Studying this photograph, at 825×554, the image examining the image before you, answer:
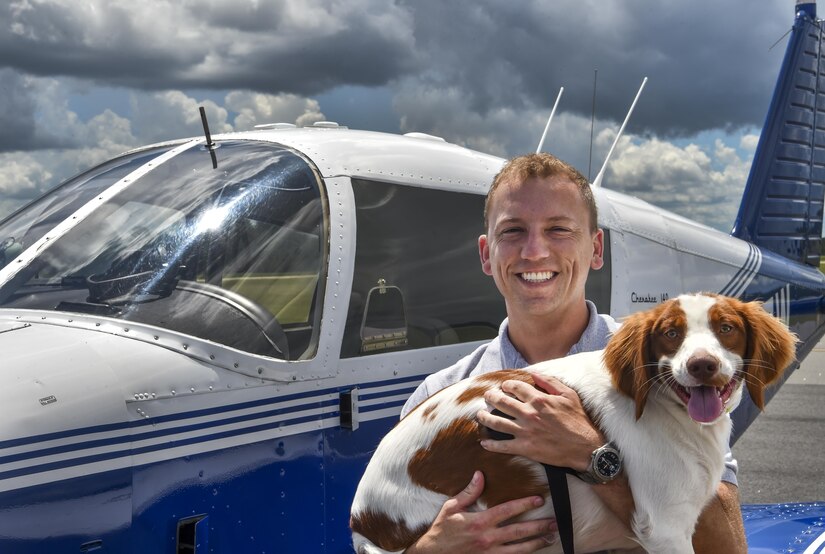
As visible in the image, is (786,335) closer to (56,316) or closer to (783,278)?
(56,316)

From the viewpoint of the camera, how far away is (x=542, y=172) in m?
2.04

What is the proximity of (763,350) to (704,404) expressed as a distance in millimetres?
193

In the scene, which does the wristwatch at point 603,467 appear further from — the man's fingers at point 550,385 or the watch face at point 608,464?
the man's fingers at point 550,385

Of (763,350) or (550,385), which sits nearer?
(763,350)

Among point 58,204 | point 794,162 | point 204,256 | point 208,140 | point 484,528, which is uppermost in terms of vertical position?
point 794,162

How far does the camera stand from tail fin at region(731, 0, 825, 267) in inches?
296

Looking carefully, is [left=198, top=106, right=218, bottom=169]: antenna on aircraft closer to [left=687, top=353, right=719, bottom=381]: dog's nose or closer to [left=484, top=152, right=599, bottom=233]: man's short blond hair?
[left=484, top=152, right=599, bottom=233]: man's short blond hair

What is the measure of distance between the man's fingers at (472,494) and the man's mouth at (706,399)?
448 millimetres

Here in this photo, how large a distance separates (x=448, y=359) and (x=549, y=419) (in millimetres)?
2000

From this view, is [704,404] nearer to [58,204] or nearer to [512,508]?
[512,508]

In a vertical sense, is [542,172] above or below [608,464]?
above

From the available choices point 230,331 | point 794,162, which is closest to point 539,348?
point 230,331

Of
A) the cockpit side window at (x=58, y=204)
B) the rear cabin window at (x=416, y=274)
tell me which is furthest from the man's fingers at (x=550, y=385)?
the cockpit side window at (x=58, y=204)

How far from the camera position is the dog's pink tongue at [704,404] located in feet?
5.14
